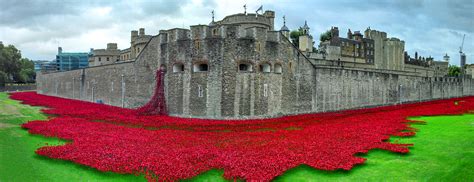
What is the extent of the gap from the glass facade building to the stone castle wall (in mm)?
76428

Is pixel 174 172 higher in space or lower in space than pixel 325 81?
lower

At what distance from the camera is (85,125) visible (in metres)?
20.8

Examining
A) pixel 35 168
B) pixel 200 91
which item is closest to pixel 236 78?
pixel 200 91

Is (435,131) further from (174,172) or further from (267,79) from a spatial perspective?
(174,172)

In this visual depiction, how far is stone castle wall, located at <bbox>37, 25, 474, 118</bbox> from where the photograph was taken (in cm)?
2491

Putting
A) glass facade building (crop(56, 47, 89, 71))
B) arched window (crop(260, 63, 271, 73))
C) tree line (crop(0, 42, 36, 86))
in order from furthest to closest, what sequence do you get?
glass facade building (crop(56, 47, 89, 71)) < tree line (crop(0, 42, 36, 86)) < arched window (crop(260, 63, 271, 73))

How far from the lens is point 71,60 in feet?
343

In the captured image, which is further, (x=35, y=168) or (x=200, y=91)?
(x=200, y=91)

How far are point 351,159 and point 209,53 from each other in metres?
15.0

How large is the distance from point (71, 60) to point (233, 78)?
3715 inches

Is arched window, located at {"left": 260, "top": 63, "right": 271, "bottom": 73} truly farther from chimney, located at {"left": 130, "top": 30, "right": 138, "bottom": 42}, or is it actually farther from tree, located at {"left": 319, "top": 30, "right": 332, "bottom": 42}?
tree, located at {"left": 319, "top": 30, "right": 332, "bottom": 42}

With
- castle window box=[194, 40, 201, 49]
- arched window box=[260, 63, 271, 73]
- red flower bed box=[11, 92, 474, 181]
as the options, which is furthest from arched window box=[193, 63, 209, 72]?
red flower bed box=[11, 92, 474, 181]

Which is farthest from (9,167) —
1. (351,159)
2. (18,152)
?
(351,159)

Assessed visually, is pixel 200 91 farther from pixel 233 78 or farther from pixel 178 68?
pixel 178 68
